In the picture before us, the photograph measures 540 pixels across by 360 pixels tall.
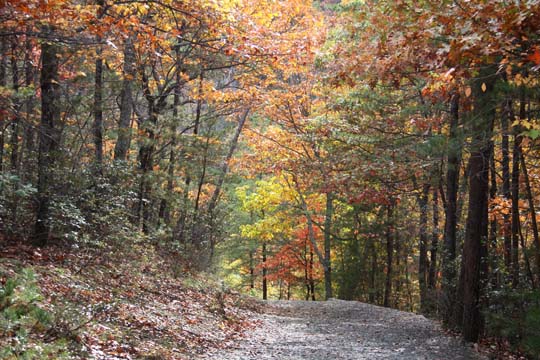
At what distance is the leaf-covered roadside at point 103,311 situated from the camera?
511 centimetres

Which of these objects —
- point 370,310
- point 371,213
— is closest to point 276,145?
point 371,213

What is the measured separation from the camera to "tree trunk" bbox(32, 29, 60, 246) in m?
8.02

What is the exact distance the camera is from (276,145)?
890 inches

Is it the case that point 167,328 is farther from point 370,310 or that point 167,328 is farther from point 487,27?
point 370,310

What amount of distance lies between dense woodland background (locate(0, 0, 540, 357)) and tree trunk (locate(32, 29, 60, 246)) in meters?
0.04

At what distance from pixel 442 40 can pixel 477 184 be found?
10.3 ft

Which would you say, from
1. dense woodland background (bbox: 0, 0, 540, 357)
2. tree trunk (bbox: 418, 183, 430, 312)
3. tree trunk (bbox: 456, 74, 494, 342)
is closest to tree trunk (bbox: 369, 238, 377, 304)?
dense woodland background (bbox: 0, 0, 540, 357)

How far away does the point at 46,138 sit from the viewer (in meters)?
8.38

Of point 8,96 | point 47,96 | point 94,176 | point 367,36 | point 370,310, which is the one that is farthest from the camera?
point 370,310

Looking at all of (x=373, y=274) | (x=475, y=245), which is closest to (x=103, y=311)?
(x=475, y=245)

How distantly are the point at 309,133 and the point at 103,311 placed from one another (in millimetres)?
12137

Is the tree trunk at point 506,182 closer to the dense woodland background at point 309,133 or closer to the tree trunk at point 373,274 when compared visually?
the dense woodland background at point 309,133

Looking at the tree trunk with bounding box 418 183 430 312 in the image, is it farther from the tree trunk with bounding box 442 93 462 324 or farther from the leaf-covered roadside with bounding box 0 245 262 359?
the leaf-covered roadside with bounding box 0 245 262 359

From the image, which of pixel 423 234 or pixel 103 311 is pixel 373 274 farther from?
pixel 103 311
